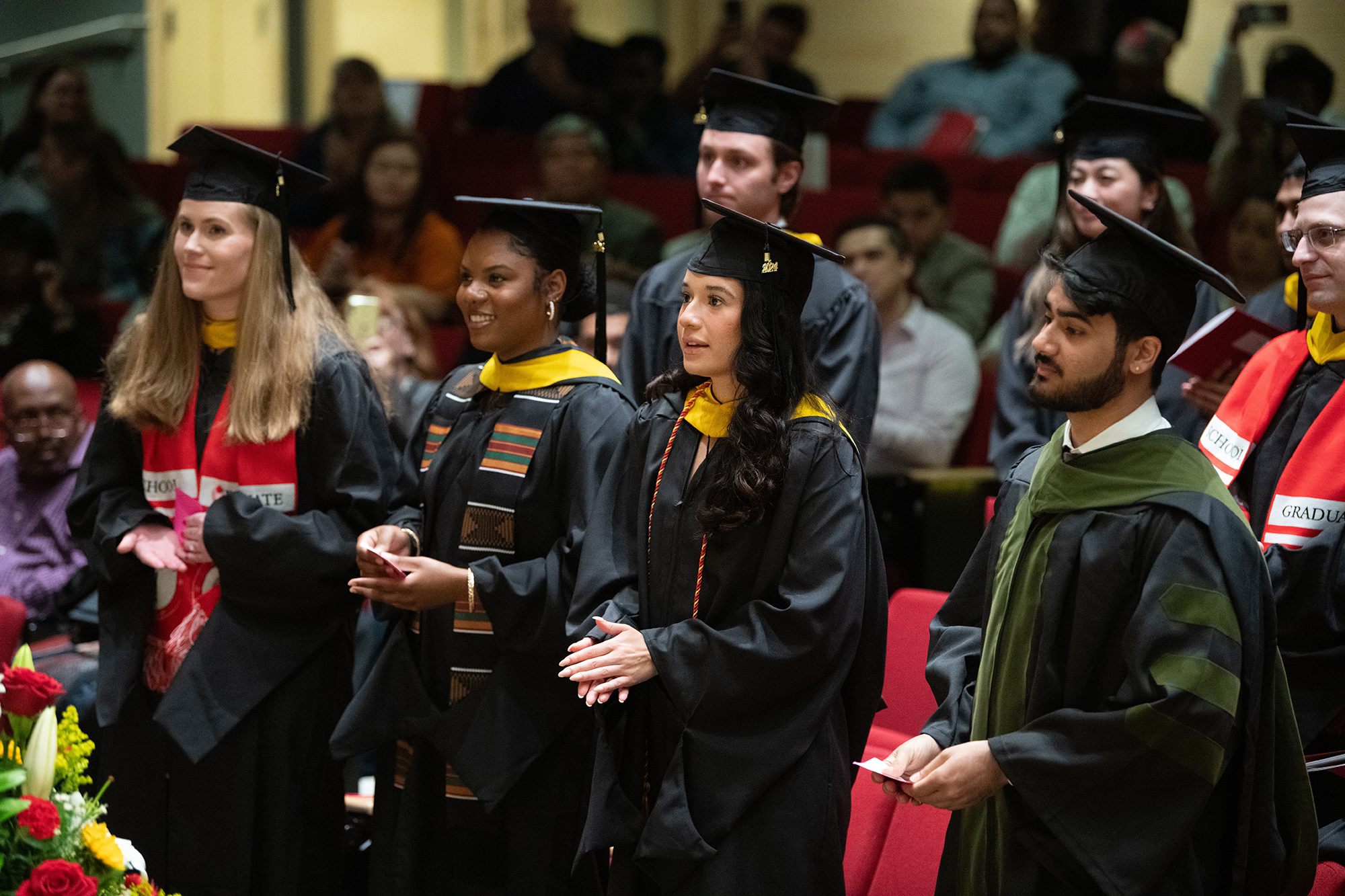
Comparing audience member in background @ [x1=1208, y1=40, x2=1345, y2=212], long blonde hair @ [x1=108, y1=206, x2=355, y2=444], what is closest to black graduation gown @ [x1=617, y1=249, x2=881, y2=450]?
long blonde hair @ [x1=108, y1=206, x2=355, y2=444]

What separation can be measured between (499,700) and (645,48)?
20.0ft

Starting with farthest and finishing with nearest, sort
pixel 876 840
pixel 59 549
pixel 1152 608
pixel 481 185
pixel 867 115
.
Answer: pixel 867 115
pixel 481 185
pixel 59 549
pixel 876 840
pixel 1152 608

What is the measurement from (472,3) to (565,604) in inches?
362

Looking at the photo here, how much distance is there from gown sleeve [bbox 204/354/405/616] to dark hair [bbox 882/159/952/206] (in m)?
3.22

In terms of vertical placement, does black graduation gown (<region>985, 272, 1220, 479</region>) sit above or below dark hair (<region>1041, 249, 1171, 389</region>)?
below

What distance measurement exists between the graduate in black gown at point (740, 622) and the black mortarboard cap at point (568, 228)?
458 millimetres

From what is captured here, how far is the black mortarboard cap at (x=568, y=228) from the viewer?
2.99 metres

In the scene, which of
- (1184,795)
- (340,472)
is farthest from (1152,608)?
(340,472)

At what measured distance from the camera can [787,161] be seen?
3.68 meters

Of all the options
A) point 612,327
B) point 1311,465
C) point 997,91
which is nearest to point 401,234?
point 612,327

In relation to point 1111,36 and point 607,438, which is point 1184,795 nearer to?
point 607,438

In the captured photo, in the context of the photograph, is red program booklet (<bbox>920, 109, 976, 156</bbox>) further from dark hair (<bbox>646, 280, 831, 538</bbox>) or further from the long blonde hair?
dark hair (<bbox>646, 280, 831, 538</bbox>)

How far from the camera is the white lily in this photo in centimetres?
213

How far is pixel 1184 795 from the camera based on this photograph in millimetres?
2084
